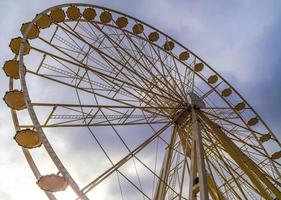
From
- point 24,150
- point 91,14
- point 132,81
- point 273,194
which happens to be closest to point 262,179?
point 273,194

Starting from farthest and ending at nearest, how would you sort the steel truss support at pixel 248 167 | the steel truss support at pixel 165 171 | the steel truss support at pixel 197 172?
the steel truss support at pixel 248 167
the steel truss support at pixel 165 171
the steel truss support at pixel 197 172

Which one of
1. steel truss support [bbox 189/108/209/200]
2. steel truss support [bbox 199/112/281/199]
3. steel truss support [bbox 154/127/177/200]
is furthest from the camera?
steel truss support [bbox 199/112/281/199]

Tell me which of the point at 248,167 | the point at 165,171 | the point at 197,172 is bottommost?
the point at 197,172

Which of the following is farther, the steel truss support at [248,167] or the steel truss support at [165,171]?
the steel truss support at [248,167]

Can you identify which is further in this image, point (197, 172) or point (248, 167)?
point (248, 167)

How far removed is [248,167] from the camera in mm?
13500

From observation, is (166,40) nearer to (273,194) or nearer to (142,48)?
(142,48)

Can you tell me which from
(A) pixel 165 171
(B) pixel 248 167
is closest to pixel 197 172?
(A) pixel 165 171

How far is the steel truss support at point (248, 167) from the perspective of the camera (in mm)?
13055

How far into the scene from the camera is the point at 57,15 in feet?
45.7

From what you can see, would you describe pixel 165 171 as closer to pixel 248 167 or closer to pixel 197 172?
pixel 197 172

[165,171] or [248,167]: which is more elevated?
[165,171]

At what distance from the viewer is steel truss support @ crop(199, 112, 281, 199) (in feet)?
42.8

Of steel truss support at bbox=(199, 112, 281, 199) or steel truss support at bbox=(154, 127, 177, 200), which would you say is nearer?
steel truss support at bbox=(154, 127, 177, 200)
